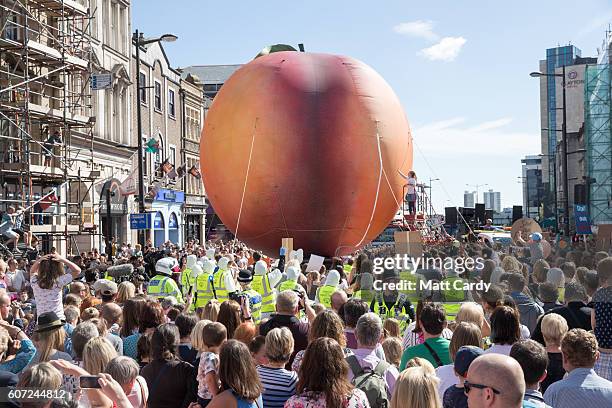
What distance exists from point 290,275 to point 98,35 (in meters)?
22.4

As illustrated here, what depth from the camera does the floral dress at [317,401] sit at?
4.36 m

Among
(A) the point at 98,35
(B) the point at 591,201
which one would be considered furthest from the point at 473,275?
(B) the point at 591,201

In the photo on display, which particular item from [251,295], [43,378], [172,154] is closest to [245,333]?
[43,378]

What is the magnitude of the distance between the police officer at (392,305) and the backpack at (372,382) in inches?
163

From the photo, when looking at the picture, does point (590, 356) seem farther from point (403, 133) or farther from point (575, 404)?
point (403, 133)

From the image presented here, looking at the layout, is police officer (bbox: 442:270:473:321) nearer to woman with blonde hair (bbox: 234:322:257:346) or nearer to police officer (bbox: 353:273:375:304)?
police officer (bbox: 353:273:375:304)

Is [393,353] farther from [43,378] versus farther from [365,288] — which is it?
[365,288]

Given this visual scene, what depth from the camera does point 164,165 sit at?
1366 inches

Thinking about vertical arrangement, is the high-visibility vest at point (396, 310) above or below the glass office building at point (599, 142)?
below

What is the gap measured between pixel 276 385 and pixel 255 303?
15.2ft

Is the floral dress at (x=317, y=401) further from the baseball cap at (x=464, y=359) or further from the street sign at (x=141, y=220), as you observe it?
the street sign at (x=141, y=220)

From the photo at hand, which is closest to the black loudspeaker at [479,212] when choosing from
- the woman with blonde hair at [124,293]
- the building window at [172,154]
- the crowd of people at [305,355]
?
the building window at [172,154]

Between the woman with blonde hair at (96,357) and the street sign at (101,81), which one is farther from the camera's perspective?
the street sign at (101,81)

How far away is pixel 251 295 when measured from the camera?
31.5ft
